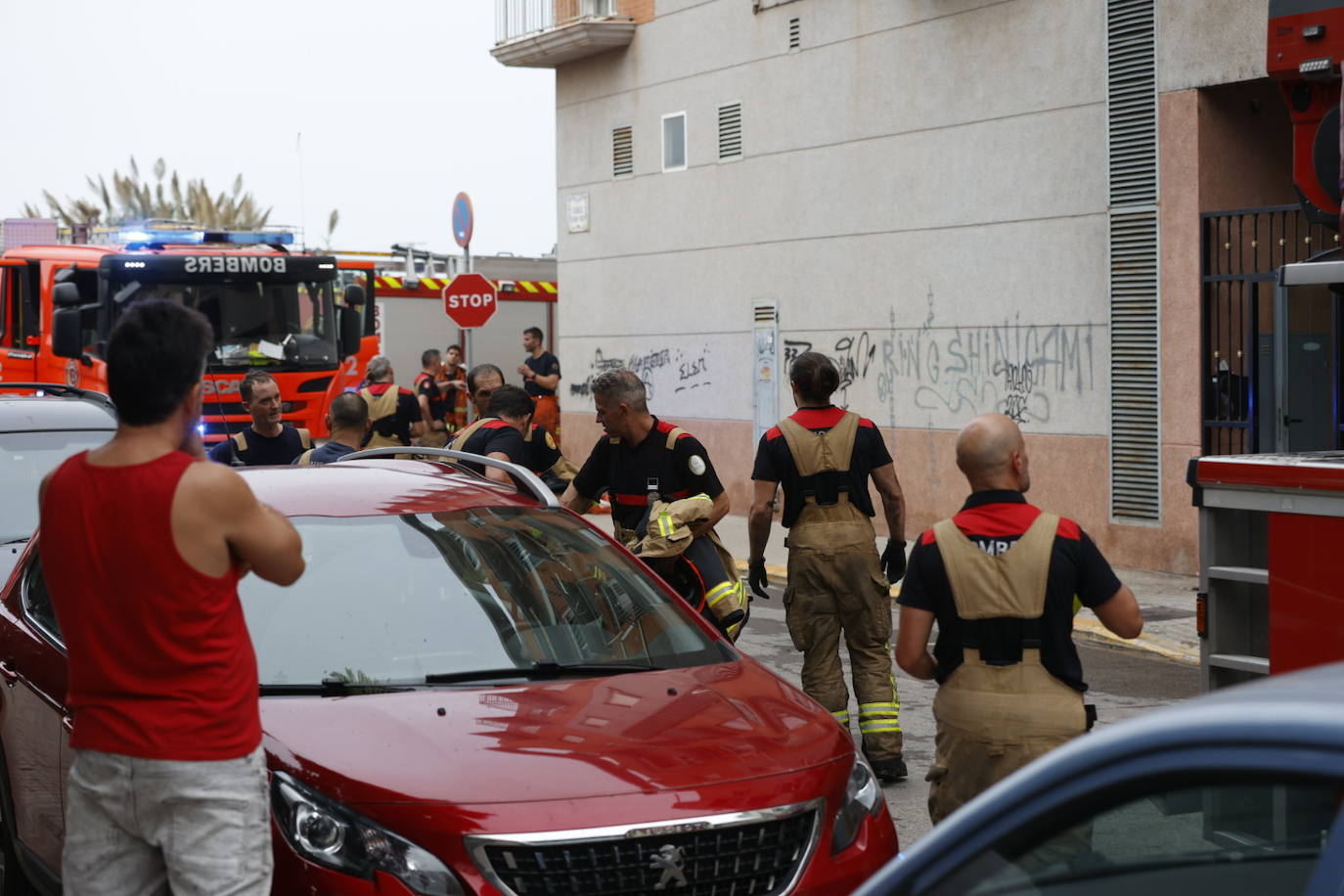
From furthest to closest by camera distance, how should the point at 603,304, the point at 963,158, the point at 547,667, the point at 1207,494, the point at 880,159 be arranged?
1. the point at 603,304
2. the point at 880,159
3. the point at 963,158
4. the point at 1207,494
5. the point at 547,667

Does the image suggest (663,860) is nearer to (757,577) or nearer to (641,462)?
(641,462)

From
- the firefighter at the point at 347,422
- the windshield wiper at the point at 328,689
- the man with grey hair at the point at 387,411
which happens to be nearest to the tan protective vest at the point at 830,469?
the firefighter at the point at 347,422

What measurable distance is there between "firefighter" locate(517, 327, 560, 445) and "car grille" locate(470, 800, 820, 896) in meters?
16.4

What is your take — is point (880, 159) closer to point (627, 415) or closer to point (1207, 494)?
point (627, 415)

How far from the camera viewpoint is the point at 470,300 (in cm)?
1938

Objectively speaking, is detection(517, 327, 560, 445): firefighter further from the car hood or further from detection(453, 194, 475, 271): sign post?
the car hood

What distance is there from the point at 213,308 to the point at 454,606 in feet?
41.4

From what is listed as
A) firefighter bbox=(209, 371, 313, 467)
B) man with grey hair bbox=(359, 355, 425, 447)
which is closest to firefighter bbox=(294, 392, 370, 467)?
firefighter bbox=(209, 371, 313, 467)

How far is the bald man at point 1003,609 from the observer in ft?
14.0

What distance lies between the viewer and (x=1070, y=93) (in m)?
14.1

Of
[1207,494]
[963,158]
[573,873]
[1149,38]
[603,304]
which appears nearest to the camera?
[573,873]

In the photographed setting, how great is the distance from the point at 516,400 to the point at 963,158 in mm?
7719

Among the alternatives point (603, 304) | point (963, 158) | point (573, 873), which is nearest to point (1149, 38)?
point (963, 158)

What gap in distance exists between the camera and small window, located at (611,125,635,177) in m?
20.2
